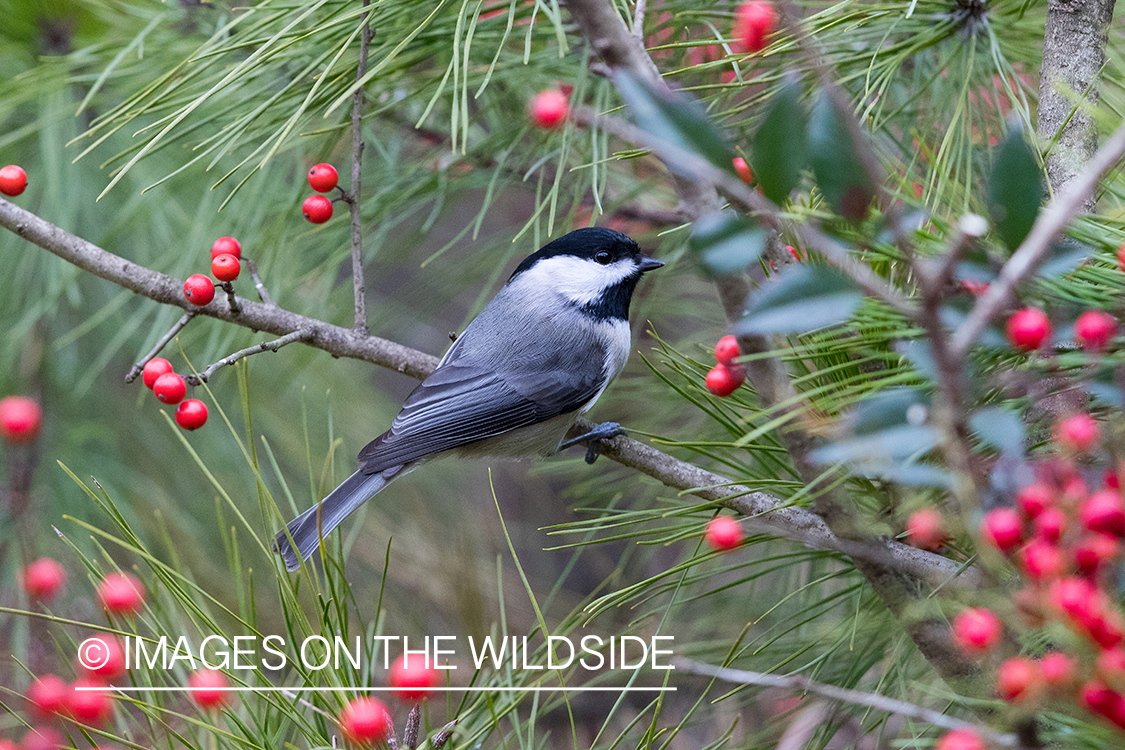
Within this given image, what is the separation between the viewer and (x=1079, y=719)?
0.53 m

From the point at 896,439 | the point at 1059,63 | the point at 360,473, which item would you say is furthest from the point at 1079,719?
the point at 360,473

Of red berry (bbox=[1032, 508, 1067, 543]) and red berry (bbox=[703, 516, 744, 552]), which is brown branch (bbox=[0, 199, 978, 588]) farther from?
red berry (bbox=[1032, 508, 1067, 543])

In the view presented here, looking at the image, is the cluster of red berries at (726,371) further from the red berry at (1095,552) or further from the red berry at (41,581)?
the red berry at (41,581)

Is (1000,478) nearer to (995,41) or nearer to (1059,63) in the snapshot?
(1059,63)

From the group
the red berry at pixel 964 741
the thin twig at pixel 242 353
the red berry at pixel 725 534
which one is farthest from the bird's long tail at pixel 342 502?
the red berry at pixel 964 741

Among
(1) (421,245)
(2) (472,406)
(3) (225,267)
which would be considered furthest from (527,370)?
(3) (225,267)

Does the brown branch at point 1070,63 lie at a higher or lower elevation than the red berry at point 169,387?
higher

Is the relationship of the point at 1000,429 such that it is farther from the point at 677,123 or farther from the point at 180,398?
the point at 180,398

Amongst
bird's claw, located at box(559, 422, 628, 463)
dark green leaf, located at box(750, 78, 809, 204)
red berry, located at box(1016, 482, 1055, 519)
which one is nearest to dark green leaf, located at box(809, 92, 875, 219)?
dark green leaf, located at box(750, 78, 809, 204)

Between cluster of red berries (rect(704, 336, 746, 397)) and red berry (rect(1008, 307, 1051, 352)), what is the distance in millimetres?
273

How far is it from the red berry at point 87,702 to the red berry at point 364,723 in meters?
0.20

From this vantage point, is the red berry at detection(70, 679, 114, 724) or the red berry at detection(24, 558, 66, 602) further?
the red berry at detection(24, 558, 66, 602)

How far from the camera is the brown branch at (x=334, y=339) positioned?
0.88m

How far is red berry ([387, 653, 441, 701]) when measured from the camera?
65 cm
